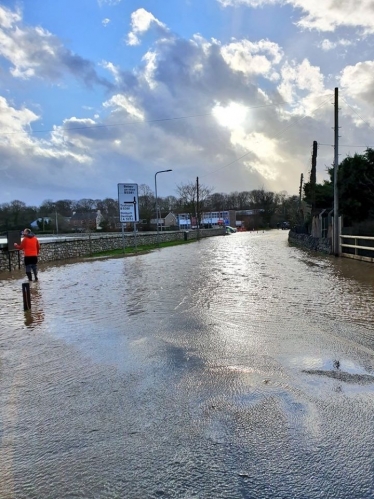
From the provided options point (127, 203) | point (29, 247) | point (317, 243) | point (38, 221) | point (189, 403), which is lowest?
point (317, 243)

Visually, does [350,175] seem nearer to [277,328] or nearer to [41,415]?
[277,328]

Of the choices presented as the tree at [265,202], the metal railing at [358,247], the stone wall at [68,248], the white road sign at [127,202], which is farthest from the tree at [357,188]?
the tree at [265,202]

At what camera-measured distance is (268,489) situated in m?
2.60

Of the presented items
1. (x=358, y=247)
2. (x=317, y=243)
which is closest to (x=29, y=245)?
(x=358, y=247)

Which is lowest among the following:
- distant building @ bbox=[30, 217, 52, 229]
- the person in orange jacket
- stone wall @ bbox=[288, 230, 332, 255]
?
stone wall @ bbox=[288, 230, 332, 255]

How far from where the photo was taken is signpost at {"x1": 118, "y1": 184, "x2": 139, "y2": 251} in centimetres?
3009

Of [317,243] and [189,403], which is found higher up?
[189,403]

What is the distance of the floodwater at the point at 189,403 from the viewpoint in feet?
9.02

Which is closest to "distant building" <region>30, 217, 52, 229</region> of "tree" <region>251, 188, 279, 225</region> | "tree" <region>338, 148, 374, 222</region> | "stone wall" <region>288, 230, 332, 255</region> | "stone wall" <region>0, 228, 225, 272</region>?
"stone wall" <region>0, 228, 225, 272</region>

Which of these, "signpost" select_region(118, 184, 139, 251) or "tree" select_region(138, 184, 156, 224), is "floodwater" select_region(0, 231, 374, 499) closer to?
"signpost" select_region(118, 184, 139, 251)

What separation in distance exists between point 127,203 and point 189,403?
27278mm

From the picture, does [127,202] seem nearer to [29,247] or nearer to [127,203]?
[127,203]

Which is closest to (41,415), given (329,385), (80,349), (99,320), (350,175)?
(80,349)

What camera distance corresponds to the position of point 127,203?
1192 inches
